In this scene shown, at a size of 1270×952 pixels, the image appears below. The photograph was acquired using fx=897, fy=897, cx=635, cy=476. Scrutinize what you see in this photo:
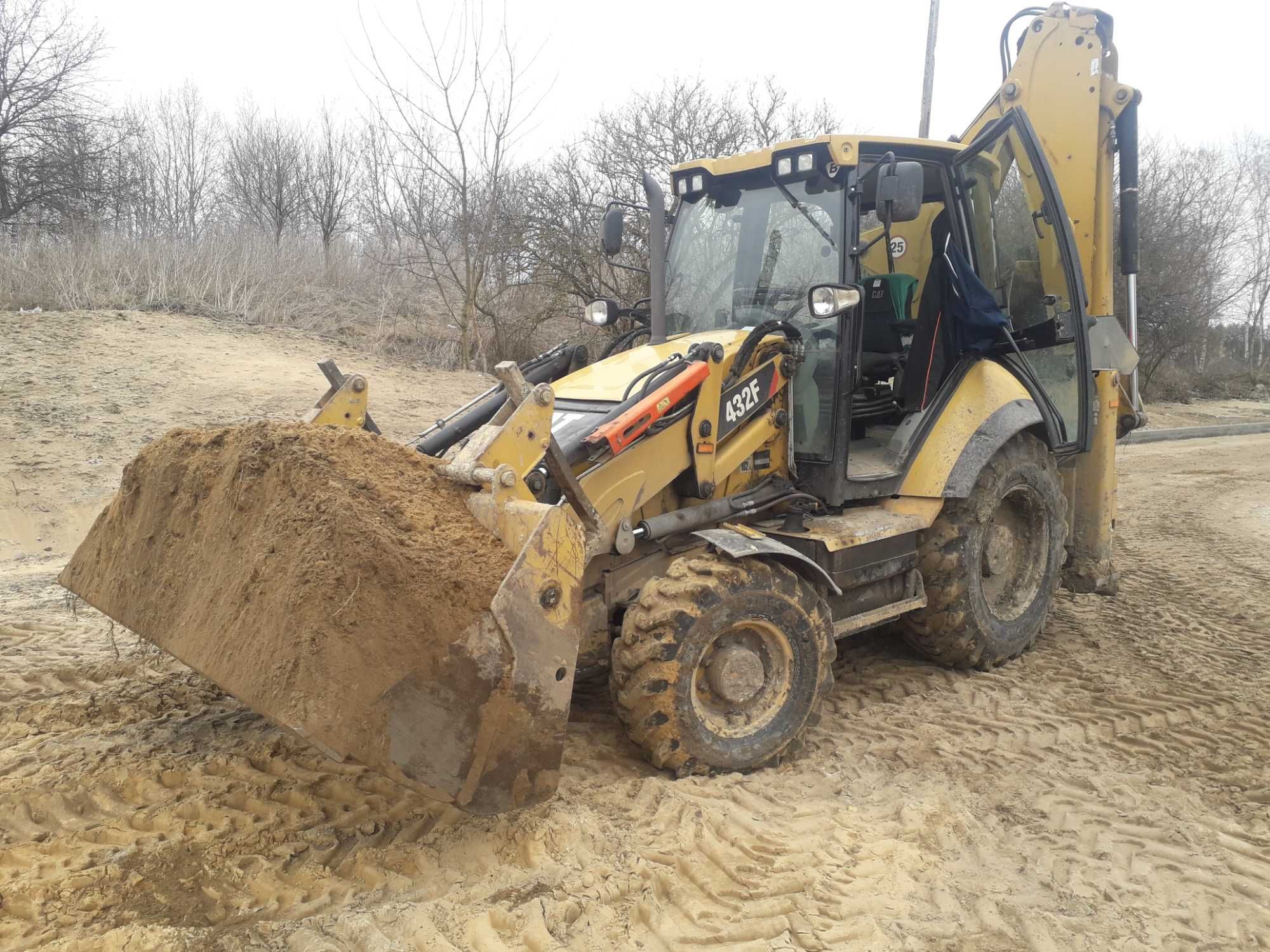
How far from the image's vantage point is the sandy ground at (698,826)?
8.50 feet

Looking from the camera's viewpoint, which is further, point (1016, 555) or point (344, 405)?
point (1016, 555)

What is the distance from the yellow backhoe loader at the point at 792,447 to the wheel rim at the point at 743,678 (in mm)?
13

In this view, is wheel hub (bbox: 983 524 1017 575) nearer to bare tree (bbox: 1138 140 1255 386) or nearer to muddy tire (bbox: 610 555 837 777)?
muddy tire (bbox: 610 555 837 777)

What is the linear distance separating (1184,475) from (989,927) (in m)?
11.5

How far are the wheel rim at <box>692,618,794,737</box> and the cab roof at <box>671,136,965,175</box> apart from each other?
226 centimetres

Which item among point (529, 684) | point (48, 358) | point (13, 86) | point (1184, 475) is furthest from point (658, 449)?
point (13, 86)

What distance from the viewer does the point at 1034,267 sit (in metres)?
5.23

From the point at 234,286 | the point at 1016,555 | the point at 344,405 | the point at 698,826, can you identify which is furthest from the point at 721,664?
the point at 234,286

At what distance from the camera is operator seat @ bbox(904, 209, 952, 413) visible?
4.95 m

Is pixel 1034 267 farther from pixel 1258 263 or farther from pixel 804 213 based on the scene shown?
pixel 1258 263

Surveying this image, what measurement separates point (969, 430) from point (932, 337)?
0.59 m

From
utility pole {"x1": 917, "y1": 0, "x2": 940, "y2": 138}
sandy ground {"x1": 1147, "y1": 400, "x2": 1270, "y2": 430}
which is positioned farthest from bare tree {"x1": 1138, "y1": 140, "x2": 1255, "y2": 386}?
utility pole {"x1": 917, "y1": 0, "x2": 940, "y2": 138}

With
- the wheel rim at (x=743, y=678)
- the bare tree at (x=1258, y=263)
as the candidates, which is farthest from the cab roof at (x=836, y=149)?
the bare tree at (x=1258, y=263)

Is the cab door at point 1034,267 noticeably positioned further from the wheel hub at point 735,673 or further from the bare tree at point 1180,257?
the bare tree at point 1180,257
